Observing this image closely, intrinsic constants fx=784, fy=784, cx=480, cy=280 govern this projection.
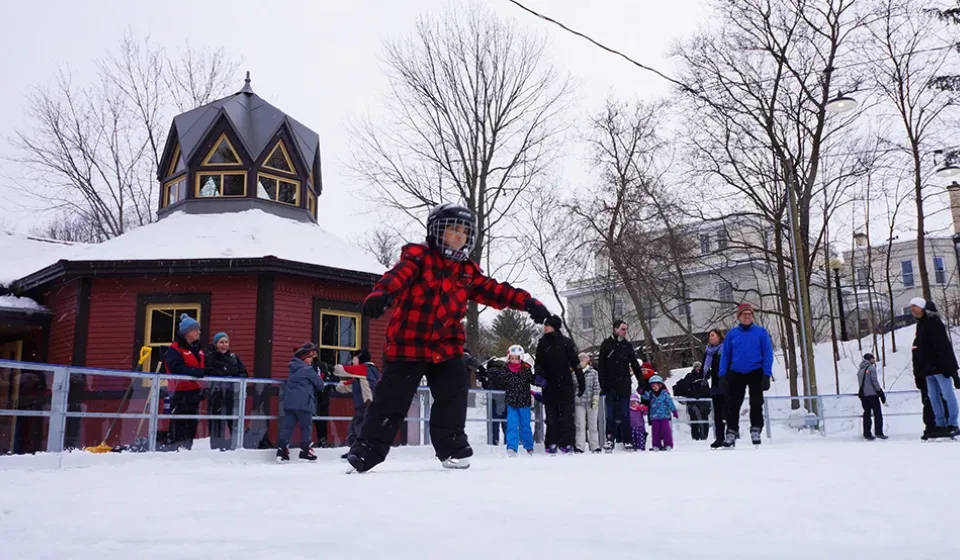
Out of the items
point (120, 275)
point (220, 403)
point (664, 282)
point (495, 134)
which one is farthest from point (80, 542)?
point (495, 134)

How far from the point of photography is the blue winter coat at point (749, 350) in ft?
28.9

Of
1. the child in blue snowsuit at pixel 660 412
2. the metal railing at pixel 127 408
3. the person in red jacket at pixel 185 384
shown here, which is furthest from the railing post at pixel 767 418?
the person in red jacket at pixel 185 384

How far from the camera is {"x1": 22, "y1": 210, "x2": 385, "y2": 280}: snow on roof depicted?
15891 mm

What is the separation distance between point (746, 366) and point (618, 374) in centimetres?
248

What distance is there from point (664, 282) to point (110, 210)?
72.2 feet

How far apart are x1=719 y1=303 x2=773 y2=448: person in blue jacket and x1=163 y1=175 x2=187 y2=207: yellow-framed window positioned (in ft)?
46.1

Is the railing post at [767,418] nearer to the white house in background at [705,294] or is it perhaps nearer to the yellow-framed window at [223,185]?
the white house in background at [705,294]

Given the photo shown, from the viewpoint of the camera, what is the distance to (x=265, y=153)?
61.4 ft

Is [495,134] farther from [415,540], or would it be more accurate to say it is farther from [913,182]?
[415,540]

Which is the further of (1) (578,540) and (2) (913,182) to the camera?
(2) (913,182)

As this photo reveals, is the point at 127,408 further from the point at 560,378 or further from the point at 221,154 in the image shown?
the point at 221,154

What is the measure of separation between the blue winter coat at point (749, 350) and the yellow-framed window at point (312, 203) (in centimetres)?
1318

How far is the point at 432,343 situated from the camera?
5.39 m

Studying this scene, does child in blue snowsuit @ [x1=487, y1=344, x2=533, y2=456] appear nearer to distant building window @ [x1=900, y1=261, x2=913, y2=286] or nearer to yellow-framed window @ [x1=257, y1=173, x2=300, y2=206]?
yellow-framed window @ [x1=257, y1=173, x2=300, y2=206]
